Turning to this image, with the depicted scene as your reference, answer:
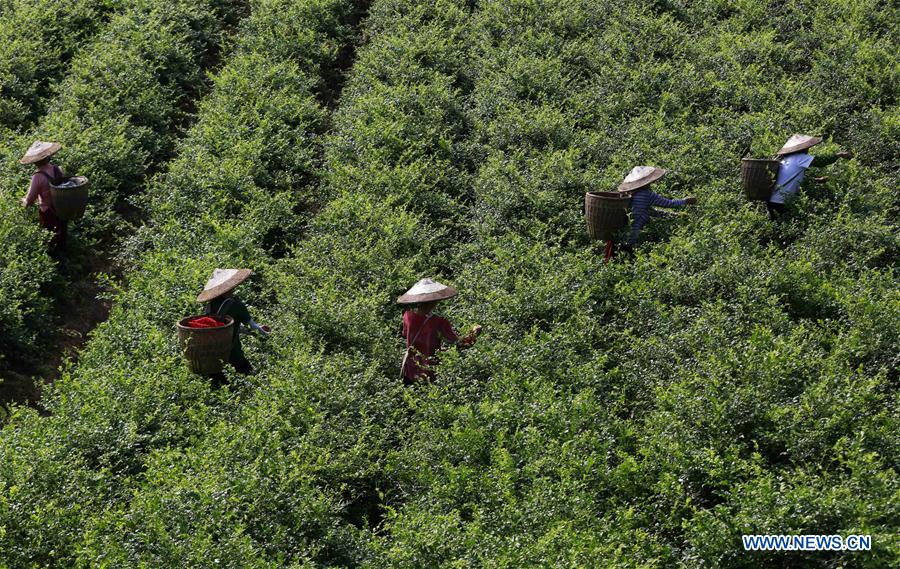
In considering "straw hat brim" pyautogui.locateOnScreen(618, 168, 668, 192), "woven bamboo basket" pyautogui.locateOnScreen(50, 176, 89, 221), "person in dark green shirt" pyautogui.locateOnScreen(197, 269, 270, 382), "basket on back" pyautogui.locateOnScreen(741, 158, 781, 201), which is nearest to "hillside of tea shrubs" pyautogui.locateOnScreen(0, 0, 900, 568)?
"person in dark green shirt" pyautogui.locateOnScreen(197, 269, 270, 382)

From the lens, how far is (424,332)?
8.59m

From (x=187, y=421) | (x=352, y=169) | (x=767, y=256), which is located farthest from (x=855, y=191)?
(x=187, y=421)

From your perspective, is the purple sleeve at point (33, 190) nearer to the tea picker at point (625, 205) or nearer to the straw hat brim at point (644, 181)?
the tea picker at point (625, 205)

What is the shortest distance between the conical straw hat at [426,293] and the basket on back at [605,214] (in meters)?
2.04

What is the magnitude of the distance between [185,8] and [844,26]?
1151cm

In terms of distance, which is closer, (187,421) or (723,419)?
(723,419)

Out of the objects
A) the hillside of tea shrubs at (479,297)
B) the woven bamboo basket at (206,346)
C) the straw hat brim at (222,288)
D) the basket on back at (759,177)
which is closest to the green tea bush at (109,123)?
the hillside of tea shrubs at (479,297)

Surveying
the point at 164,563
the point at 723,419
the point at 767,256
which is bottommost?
the point at 767,256

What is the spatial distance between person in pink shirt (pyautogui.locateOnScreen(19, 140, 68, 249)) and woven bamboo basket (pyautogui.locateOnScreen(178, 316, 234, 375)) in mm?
3546

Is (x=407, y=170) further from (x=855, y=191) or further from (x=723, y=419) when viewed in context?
(x=723, y=419)

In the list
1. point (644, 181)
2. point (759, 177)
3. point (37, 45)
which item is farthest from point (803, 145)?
point (37, 45)

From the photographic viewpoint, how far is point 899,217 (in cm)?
1082

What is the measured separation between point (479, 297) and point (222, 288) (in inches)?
99.9

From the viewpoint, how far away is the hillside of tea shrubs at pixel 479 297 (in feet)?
20.7
